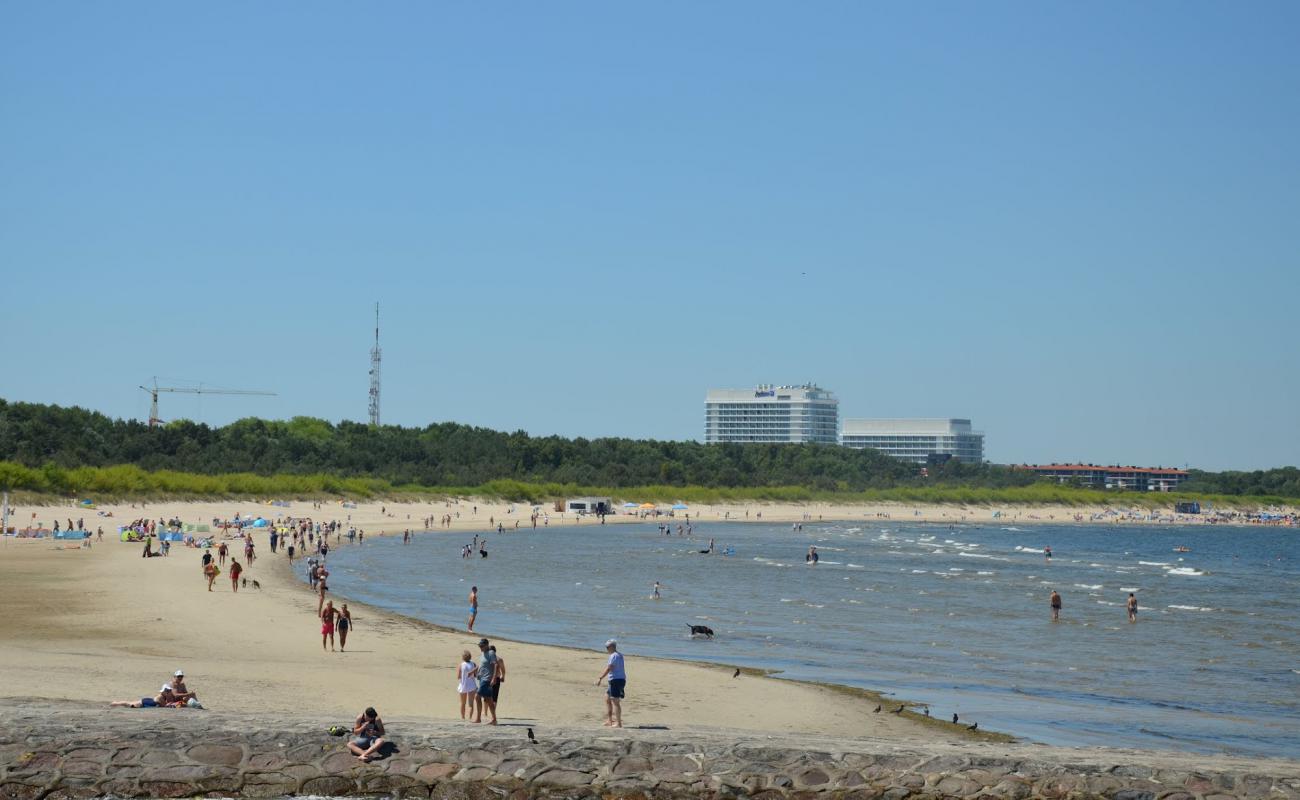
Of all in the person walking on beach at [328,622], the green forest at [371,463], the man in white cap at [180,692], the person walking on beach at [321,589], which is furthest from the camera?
the green forest at [371,463]

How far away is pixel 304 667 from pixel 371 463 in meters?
111

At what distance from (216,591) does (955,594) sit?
29.0 m

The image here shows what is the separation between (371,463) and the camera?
5335 inches

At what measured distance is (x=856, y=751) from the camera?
674 inches

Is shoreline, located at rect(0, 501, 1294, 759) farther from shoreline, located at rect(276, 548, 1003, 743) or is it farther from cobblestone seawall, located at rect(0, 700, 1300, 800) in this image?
cobblestone seawall, located at rect(0, 700, 1300, 800)

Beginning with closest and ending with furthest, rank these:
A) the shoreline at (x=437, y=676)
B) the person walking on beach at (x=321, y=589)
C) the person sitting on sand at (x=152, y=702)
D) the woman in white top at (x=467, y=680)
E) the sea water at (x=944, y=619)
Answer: the person sitting on sand at (x=152, y=702), the woman in white top at (x=467, y=680), the shoreline at (x=437, y=676), the sea water at (x=944, y=619), the person walking on beach at (x=321, y=589)

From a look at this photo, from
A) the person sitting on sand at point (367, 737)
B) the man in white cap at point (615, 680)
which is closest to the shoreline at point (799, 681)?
the man in white cap at point (615, 680)

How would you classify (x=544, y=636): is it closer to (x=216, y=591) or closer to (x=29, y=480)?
(x=216, y=591)

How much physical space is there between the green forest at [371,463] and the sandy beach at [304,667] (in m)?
47.6

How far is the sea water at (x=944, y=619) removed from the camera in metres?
26.0

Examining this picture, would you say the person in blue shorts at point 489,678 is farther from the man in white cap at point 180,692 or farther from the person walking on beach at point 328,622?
the person walking on beach at point 328,622

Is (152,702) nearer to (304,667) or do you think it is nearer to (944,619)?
(304,667)

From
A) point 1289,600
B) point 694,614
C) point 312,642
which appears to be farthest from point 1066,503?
point 312,642

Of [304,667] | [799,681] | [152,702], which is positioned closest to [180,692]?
[152,702]
